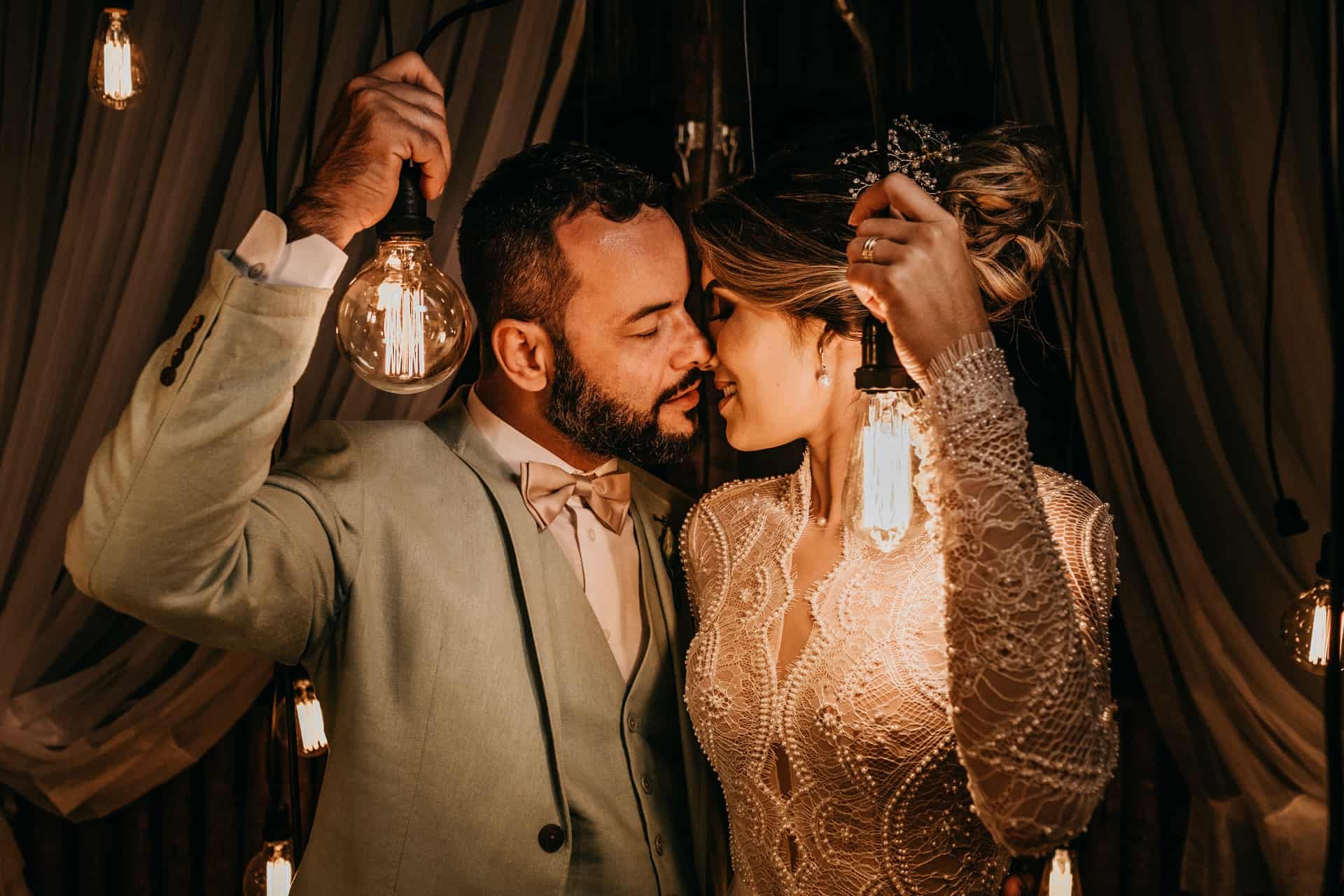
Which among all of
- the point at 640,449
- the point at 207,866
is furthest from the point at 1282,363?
the point at 207,866

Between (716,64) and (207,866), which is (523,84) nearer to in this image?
(716,64)

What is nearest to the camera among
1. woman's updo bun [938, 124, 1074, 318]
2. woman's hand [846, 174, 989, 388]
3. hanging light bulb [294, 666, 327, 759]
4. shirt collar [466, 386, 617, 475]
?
woman's hand [846, 174, 989, 388]

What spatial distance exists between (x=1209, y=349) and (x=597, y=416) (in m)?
1.44

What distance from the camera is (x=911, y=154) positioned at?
6.40 feet

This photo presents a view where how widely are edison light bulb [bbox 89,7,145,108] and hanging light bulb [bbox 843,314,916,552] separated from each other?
1775mm

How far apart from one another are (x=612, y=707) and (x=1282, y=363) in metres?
1.66

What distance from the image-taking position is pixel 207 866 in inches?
128

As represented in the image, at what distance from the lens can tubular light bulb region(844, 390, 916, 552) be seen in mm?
1366

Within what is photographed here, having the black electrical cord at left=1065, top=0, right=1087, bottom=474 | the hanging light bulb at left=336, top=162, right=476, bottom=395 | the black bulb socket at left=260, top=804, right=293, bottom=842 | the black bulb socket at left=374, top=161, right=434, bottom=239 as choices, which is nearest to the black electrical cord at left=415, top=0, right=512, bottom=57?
the black bulb socket at left=374, top=161, right=434, bottom=239

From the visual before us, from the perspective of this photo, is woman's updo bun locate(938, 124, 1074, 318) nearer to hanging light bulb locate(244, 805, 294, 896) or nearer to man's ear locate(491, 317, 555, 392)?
man's ear locate(491, 317, 555, 392)

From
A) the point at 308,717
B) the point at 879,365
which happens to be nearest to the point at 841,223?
the point at 879,365

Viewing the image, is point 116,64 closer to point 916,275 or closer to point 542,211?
point 542,211

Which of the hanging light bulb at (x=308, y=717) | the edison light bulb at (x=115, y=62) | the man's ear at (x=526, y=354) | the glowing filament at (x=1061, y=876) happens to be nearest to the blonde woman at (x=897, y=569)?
the man's ear at (x=526, y=354)

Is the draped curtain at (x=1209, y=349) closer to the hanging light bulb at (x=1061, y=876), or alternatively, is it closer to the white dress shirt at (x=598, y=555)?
the hanging light bulb at (x=1061, y=876)
